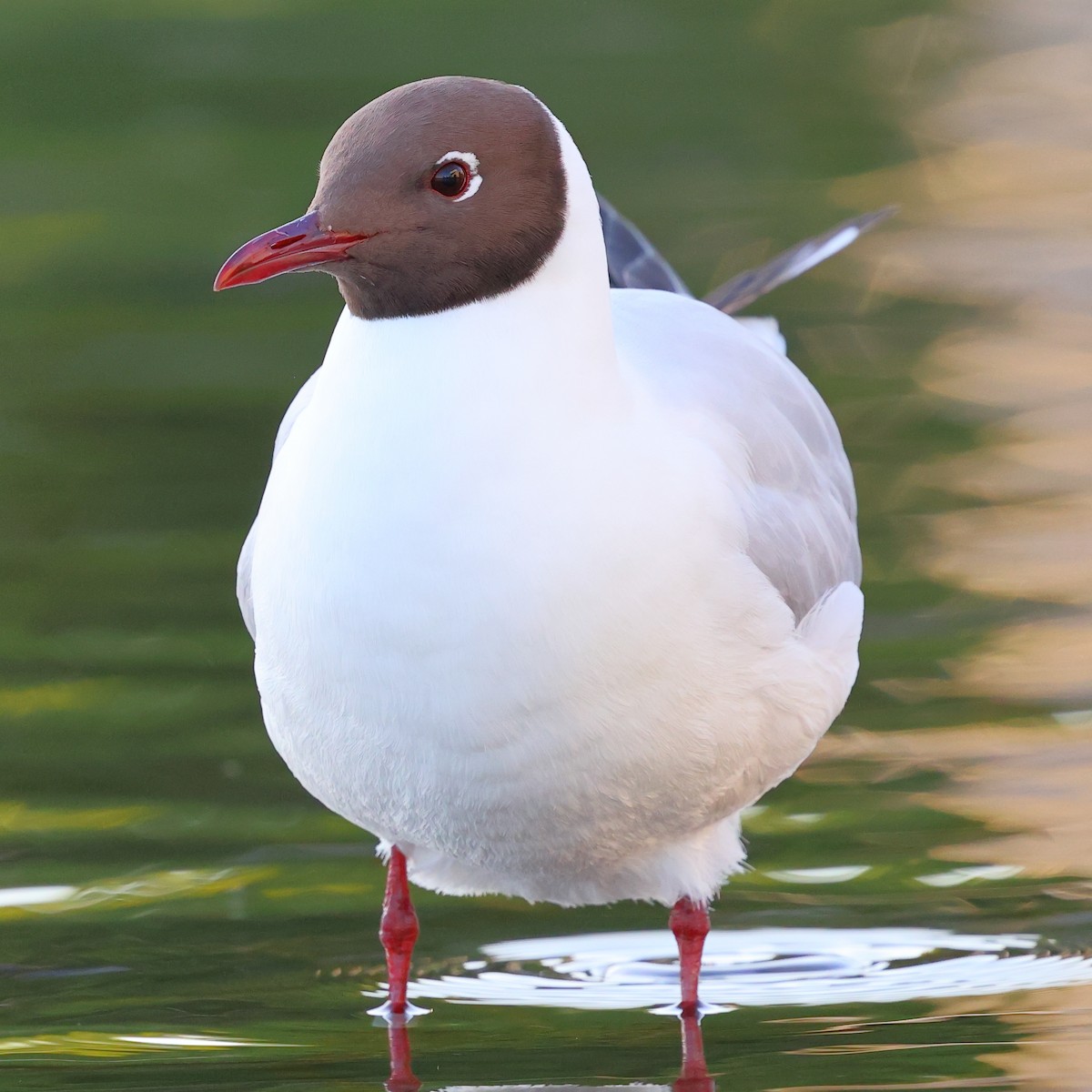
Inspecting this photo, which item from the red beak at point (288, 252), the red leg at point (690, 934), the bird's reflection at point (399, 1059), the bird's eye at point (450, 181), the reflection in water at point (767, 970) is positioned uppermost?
the bird's eye at point (450, 181)

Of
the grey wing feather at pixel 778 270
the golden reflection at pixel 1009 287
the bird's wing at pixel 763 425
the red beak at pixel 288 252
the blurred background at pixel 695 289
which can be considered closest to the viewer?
the red beak at pixel 288 252

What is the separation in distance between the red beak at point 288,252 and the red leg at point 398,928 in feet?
4.50

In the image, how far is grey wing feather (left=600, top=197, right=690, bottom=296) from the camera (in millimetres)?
5324

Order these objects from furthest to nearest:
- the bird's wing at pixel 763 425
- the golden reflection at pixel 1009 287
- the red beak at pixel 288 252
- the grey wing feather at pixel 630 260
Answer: the golden reflection at pixel 1009 287, the grey wing feather at pixel 630 260, the bird's wing at pixel 763 425, the red beak at pixel 288 252

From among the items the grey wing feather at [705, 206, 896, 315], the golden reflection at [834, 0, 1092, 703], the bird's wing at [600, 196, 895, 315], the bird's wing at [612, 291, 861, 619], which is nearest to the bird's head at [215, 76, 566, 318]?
the bird's wing at [612, 291, 861, 619]

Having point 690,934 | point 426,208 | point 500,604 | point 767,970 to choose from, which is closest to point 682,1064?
point 690,934

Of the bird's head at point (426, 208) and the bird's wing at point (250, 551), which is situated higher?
the bird's head at point (426, 208)

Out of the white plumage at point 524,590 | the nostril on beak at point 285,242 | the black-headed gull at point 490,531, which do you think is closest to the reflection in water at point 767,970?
the white plumage at point 524,590

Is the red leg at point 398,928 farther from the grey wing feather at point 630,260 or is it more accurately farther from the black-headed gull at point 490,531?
the grey wing feather at point 630,260

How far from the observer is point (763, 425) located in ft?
13.9

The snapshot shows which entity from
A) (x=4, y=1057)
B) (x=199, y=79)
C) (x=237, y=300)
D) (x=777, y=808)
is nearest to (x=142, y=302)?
(x=237, y=300)

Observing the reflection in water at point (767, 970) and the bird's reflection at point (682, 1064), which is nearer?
the bird's reflection at point (682, 1064)

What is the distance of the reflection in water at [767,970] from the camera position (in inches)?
169

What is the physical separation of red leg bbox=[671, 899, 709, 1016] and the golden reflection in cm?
144
